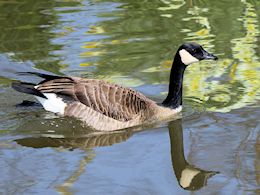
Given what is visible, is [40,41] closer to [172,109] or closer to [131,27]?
[131,27]

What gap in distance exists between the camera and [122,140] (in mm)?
7844

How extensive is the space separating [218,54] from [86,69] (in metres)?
1.93

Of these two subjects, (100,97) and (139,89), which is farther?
(139,89)

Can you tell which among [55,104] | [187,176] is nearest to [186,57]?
[55,104]

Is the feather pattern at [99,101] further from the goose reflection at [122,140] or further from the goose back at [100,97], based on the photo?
the goose reflection at [122,140]

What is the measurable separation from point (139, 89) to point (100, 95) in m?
1.14

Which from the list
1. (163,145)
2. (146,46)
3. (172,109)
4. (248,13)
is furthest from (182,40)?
(163,145)

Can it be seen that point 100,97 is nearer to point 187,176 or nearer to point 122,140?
point 122,140

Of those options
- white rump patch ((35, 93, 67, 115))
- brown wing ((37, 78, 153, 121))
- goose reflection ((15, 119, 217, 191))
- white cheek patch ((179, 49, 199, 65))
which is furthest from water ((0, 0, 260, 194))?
white cheek patch ((179, 49, 199, 65))

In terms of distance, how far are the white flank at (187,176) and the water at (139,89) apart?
0.04ft

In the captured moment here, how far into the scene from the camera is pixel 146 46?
10.8 m

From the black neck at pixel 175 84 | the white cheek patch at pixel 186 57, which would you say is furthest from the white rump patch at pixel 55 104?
the white cheek patch at pixel 186 57

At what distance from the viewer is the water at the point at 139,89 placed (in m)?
6.62

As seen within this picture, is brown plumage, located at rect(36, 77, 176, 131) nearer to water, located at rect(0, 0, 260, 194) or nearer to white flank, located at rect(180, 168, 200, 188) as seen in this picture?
water, located at rect(0, 0, 260, 194)
